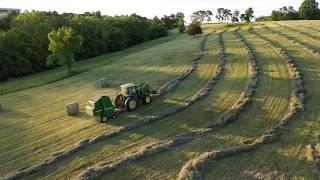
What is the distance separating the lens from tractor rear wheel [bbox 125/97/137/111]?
30.0 m

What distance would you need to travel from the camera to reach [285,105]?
28.1 metres

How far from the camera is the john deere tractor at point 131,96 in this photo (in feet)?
99.0

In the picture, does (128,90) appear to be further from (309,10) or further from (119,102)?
(309,10)

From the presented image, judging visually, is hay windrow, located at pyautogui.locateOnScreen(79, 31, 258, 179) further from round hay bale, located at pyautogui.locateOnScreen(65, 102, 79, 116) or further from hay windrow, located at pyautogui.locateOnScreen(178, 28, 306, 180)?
round hay bale, located at pyautogui.locateOnScreen(65, 102, 79, 116)

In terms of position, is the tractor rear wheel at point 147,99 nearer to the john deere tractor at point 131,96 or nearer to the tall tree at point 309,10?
the john deere tractor at point 131,96

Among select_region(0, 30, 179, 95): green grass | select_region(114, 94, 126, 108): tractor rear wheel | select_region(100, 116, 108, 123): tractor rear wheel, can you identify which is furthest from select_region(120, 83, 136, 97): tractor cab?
select_region(0, 30, 179, 95): green grass

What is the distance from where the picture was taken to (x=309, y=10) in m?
144

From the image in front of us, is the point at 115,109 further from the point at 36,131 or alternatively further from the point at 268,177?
the point at 268,177

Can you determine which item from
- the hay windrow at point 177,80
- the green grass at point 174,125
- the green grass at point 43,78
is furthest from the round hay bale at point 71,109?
the green grass at point 43,78

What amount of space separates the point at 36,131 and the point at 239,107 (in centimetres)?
1391

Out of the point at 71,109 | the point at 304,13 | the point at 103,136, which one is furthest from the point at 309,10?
the point at 103,136

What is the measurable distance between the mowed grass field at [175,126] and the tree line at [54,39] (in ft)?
26.3

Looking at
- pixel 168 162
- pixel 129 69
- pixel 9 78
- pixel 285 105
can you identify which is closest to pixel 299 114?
pixel 285 105

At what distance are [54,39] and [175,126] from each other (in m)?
31.5
